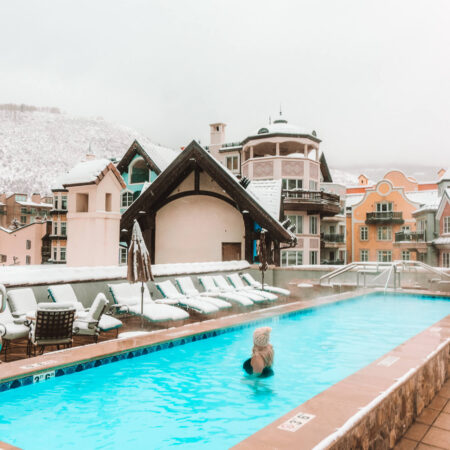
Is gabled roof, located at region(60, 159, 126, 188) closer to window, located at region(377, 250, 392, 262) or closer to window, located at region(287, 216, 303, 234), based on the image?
window, located at region(287, 216, 303, 234)

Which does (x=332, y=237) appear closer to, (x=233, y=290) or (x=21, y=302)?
(x=233, y=290)

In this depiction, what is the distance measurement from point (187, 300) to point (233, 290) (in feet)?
10.3

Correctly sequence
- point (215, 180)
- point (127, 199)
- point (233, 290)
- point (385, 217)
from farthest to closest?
point (385, 217) → point (127, 199) → point (215, 180) → point (233, 290)

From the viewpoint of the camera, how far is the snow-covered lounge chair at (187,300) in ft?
42.8

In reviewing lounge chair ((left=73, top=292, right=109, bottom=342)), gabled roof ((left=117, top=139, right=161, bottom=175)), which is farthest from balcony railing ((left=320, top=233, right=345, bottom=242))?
lounge chair ((left=73, top=292, right=109, bottom=342))

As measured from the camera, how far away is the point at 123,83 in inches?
7771

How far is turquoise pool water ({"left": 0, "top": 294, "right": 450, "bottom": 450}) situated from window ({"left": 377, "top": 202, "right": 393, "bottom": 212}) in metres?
39.6

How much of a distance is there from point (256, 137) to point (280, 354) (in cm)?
3199

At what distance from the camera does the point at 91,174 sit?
1761cm

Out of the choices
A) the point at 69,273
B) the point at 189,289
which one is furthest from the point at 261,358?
the point at 189,289

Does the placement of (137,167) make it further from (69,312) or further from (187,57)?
(187,57)

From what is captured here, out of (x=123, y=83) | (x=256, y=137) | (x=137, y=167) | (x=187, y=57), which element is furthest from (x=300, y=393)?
(x=123, y=83)

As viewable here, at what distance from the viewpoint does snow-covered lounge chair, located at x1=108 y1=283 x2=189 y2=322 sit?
11.6 metres

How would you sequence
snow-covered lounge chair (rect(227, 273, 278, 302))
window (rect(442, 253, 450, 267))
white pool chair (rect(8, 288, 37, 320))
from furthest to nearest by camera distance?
window (rect(442, 253, 450, 267)), snow-covered lounge chair (rect(227, 273, 278, 302)), white pool chair (rect(8, 288, 37, 320))
